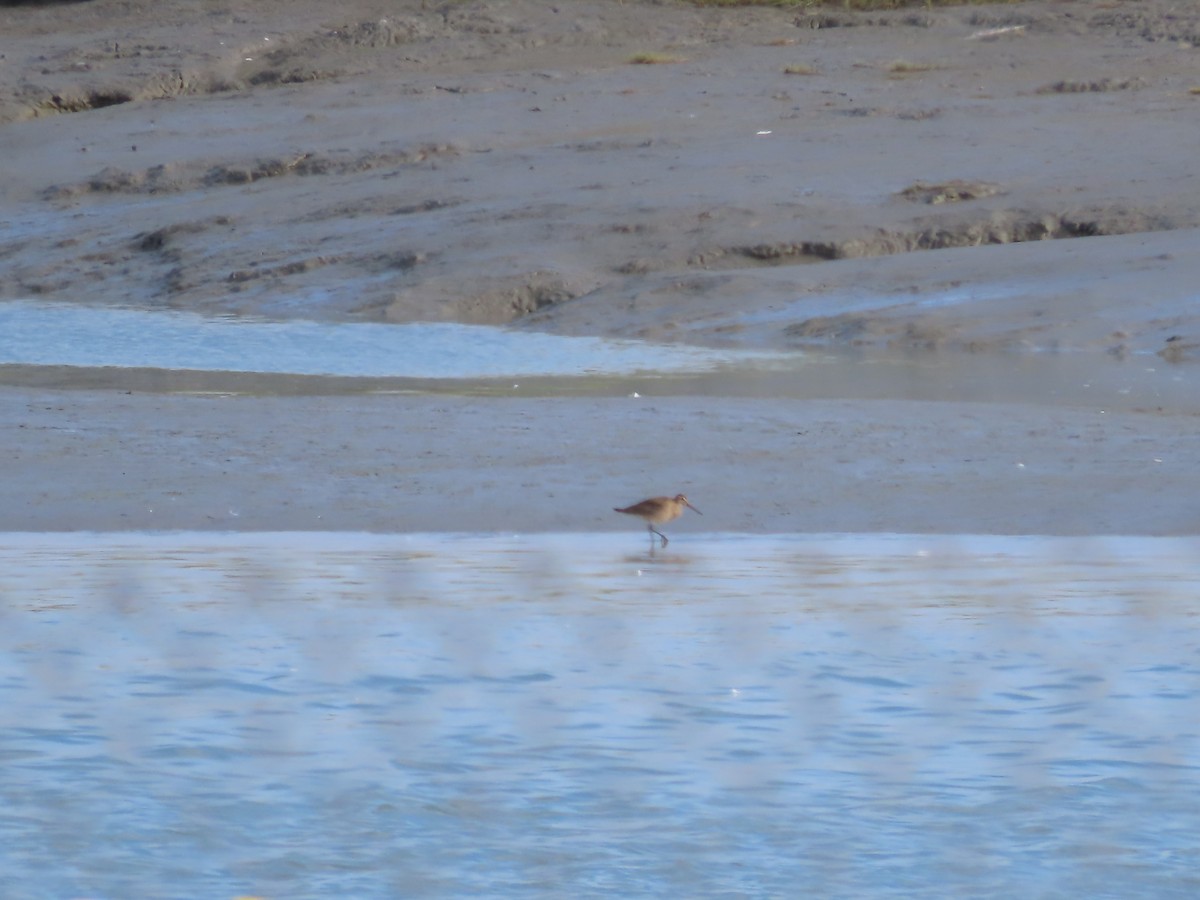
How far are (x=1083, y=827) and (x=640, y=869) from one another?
2.84 ft

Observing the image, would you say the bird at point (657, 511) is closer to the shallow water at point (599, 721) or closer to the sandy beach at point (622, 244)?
the shallow water at point (599, 721)

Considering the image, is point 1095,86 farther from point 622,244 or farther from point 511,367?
point 511,367

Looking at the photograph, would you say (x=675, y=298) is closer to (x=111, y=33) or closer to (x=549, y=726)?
(x=549, y=726)

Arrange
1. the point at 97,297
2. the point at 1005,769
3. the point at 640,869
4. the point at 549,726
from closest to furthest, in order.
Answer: the point at 640,869
the point at 1005,769
the point at 549,726
the point at 97,297

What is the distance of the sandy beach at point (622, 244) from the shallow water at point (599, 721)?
100 cm

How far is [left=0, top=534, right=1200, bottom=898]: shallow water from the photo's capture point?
3.91 m

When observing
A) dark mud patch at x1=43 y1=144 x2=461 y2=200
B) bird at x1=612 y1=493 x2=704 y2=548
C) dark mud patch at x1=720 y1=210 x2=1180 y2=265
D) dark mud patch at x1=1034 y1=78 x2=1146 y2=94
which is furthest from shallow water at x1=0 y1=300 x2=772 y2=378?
dark mud patch at x1=1034 y1=78 x2=1146 y2=94

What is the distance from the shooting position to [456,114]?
67.5 ft

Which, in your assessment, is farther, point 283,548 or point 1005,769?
point 283,548

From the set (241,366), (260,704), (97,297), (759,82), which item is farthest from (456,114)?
(260,704)

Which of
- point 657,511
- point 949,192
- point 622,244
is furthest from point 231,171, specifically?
point 657,511

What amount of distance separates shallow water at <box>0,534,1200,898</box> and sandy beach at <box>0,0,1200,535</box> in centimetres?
100

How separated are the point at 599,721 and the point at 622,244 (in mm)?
11171

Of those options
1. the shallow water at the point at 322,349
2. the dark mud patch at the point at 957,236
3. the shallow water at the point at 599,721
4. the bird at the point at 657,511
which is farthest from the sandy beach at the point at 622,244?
the shallow water at the point at 599,721
